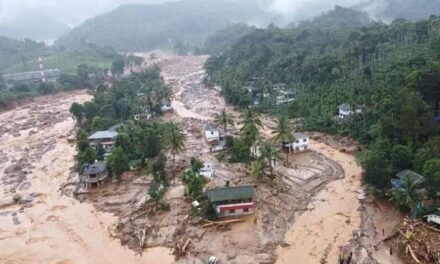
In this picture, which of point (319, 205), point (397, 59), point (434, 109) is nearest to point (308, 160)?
point (319, 205)

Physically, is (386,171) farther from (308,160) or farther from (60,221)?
(60,221)

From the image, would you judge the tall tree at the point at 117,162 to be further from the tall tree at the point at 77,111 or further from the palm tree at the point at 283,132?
the tall tree at the point at 77,111

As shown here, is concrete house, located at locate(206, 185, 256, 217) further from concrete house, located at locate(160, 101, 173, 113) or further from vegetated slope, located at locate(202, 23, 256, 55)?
vegetated slope, located at locate(202, 23, 256, 55)

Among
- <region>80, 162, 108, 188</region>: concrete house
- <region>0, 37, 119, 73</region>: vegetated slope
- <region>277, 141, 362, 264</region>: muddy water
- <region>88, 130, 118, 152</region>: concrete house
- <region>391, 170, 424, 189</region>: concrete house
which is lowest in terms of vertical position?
<region>277, 141, 362, 264</region>: muddy water

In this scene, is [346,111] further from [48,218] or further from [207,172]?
[48,218]

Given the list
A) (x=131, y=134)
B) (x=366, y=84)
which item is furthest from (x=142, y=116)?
(x=366, y=84)

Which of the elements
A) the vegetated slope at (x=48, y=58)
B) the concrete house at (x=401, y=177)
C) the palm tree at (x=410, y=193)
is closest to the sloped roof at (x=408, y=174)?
the concrete house at (x=401, y=177)

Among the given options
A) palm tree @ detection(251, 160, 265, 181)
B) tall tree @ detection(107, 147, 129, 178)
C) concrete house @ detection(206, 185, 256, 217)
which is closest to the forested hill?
palm tree @ detection(251, 160, 265, 181)
